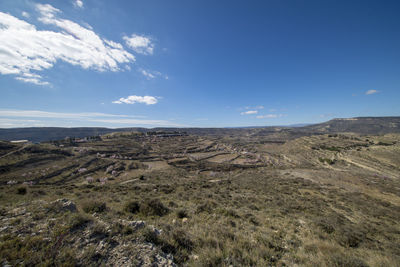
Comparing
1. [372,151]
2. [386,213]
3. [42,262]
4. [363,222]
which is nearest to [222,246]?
[42,262]

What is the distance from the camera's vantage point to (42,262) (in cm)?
305

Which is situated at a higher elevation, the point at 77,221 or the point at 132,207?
the point at 77,221

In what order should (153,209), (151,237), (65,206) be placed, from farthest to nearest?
(153,209), (65,206), (151,237)

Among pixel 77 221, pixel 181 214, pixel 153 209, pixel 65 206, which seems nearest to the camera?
pixel 77 221

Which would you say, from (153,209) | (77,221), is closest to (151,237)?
(77,221)

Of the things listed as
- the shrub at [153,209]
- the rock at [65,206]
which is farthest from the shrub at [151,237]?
the rock at [65,206]

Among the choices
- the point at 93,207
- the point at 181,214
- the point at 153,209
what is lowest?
the point at 181,214

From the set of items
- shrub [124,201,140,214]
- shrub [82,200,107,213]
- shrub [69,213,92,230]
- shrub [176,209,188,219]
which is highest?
shrub [69,213,92,230]

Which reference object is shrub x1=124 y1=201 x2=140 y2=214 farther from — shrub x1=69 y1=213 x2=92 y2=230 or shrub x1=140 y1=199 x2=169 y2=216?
shrub x1=69 y1=213 x2=92 y2=230

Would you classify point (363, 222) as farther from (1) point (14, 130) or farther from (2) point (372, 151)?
(1) point (14, 130)

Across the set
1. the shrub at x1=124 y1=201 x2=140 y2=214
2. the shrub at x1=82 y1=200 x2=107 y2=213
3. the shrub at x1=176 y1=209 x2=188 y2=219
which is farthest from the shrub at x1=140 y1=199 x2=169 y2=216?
the shrub at x1=82 y1=200 x2=107 y2=213

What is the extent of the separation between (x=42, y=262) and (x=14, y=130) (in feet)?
861

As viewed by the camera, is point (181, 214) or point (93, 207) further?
point (181, 214)

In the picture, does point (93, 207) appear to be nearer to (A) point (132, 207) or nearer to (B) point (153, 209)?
(A) point (132, 207)
